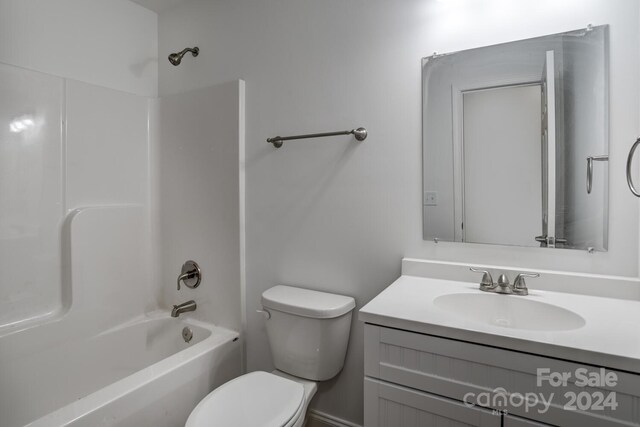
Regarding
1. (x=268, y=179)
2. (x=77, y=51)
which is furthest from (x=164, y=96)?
(x=268, y=179)

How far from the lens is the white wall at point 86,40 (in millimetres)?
1667

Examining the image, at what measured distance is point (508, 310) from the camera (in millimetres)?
1201

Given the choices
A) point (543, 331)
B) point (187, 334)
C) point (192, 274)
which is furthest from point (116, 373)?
point (543, 331)

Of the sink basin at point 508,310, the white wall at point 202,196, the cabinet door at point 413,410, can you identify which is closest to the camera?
the cabinet door at point 413,410

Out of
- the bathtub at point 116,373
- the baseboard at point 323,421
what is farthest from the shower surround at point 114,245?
the baseboard at point 323,421

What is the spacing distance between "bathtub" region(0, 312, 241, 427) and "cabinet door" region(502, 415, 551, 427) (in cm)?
125

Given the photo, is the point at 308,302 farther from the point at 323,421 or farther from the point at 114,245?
the point at 114,245

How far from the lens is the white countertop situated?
791 mm

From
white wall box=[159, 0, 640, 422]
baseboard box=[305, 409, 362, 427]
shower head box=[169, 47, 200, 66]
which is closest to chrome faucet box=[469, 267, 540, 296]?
white wall box=[159, 0, 640, 422]

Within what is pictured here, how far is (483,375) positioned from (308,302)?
2.56 feet

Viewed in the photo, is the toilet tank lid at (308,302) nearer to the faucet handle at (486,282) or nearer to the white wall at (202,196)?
the white wall at (202,196)

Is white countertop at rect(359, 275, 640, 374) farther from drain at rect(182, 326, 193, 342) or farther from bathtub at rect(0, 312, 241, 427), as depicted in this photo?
drain at rect(182, 326, 193, 342)

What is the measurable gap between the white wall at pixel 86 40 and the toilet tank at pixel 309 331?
5.35 ft

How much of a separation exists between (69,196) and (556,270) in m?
2.28
